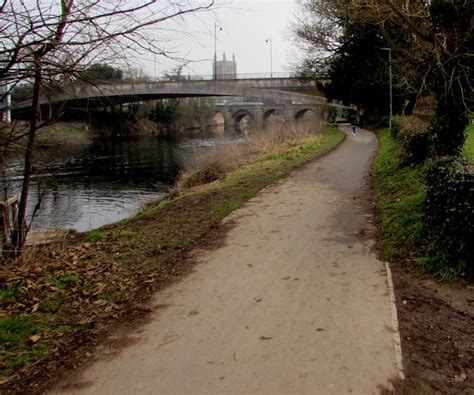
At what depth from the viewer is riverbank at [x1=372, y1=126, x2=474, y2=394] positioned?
3520 millimetres

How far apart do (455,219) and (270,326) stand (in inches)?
A: 106

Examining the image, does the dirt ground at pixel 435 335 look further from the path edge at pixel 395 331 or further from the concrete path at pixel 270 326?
the concrete path at pixel 270 326

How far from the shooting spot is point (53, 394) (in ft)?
11.2

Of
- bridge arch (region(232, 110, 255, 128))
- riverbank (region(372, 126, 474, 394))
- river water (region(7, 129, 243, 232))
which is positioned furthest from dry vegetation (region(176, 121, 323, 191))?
bridge arch (region(232, 110, 255, 128))

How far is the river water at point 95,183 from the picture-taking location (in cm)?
1369

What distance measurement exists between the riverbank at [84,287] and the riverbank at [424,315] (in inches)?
104

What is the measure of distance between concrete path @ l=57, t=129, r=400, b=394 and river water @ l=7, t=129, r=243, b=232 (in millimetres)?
3941

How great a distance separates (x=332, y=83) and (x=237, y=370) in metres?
36.4

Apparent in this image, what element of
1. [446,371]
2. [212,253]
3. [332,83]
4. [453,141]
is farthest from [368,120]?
[446,371]

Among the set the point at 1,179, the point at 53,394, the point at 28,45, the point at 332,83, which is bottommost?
the point at 53,394

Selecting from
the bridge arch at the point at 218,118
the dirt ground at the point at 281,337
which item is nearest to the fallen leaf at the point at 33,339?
the dirt ground at the point at 281,337

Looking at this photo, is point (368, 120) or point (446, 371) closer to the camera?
point (446, 371)

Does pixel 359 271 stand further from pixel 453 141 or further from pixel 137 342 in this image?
pixel 453 141

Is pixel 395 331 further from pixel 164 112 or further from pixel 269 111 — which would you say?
pixel 269 111
